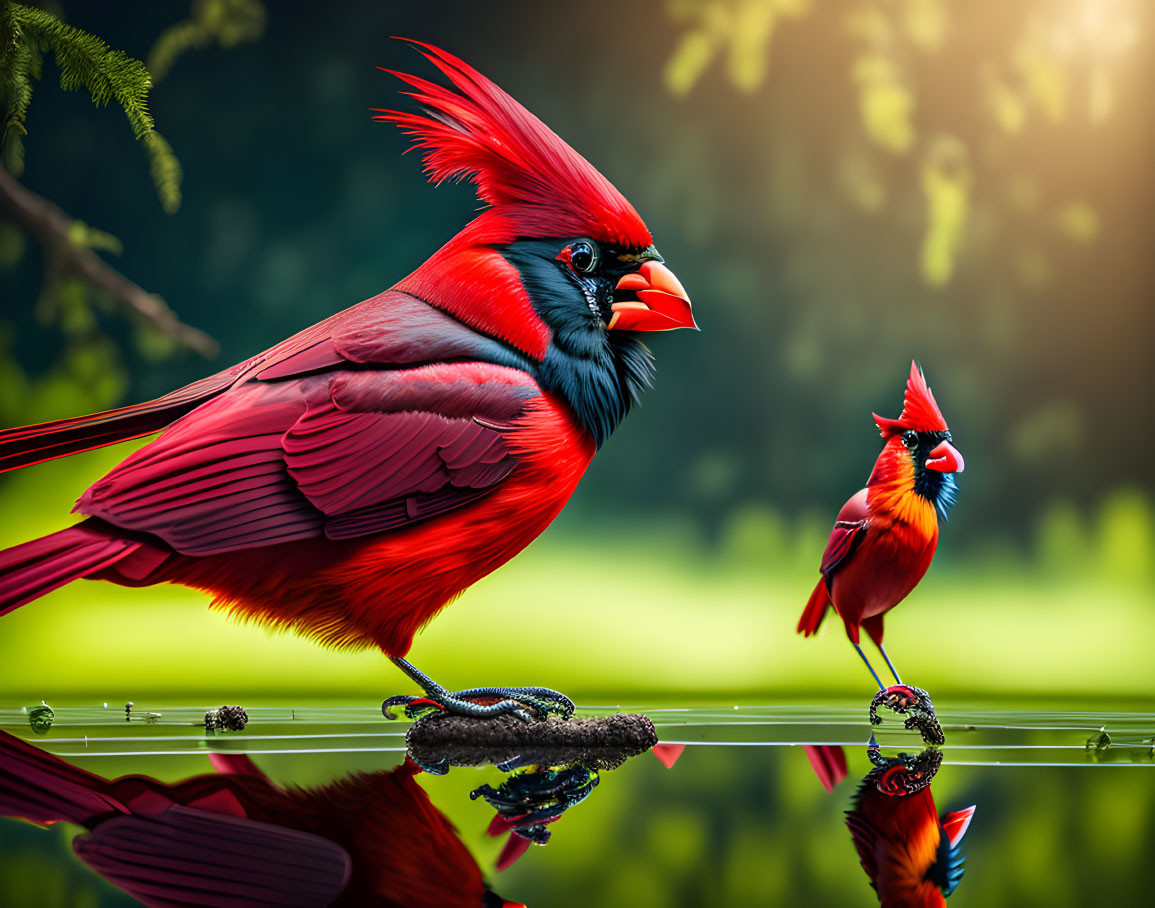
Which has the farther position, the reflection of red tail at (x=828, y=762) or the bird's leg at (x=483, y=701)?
the bird's leg at (x=483, y=701)

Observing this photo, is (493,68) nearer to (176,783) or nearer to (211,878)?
(176,783)

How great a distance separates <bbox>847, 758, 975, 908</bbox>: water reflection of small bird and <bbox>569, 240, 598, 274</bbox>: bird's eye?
104 cm

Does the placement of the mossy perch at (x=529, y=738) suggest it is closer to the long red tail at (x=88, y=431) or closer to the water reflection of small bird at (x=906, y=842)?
the water reflection of small bird at (x=906, y=842)

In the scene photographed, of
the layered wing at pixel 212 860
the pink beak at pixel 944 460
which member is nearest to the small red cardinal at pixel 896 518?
the pink beak at pixel 944 460

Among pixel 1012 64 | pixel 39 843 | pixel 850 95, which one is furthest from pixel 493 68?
pixel 39 843

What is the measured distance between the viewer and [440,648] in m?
2.60

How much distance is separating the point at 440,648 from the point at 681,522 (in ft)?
2.36

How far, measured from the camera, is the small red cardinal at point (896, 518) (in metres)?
1.99

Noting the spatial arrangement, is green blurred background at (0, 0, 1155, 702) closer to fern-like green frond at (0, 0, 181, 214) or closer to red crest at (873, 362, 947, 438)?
fern-like green frond at (0, 0, 181, 214)

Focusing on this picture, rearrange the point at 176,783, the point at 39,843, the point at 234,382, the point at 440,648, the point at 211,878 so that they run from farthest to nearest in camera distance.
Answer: the point at 440,648 → the point at 234,382 → the point at 176,783 → the point at 39,843 → the point at 211,878

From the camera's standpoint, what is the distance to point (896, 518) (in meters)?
1.99

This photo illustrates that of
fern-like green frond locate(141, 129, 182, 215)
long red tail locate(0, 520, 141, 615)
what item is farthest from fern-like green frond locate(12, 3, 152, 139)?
long red tail locate(0, 520, 141, 615)

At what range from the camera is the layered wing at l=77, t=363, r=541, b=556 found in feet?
5.39

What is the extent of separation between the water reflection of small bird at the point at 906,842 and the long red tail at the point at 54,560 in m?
1.22
